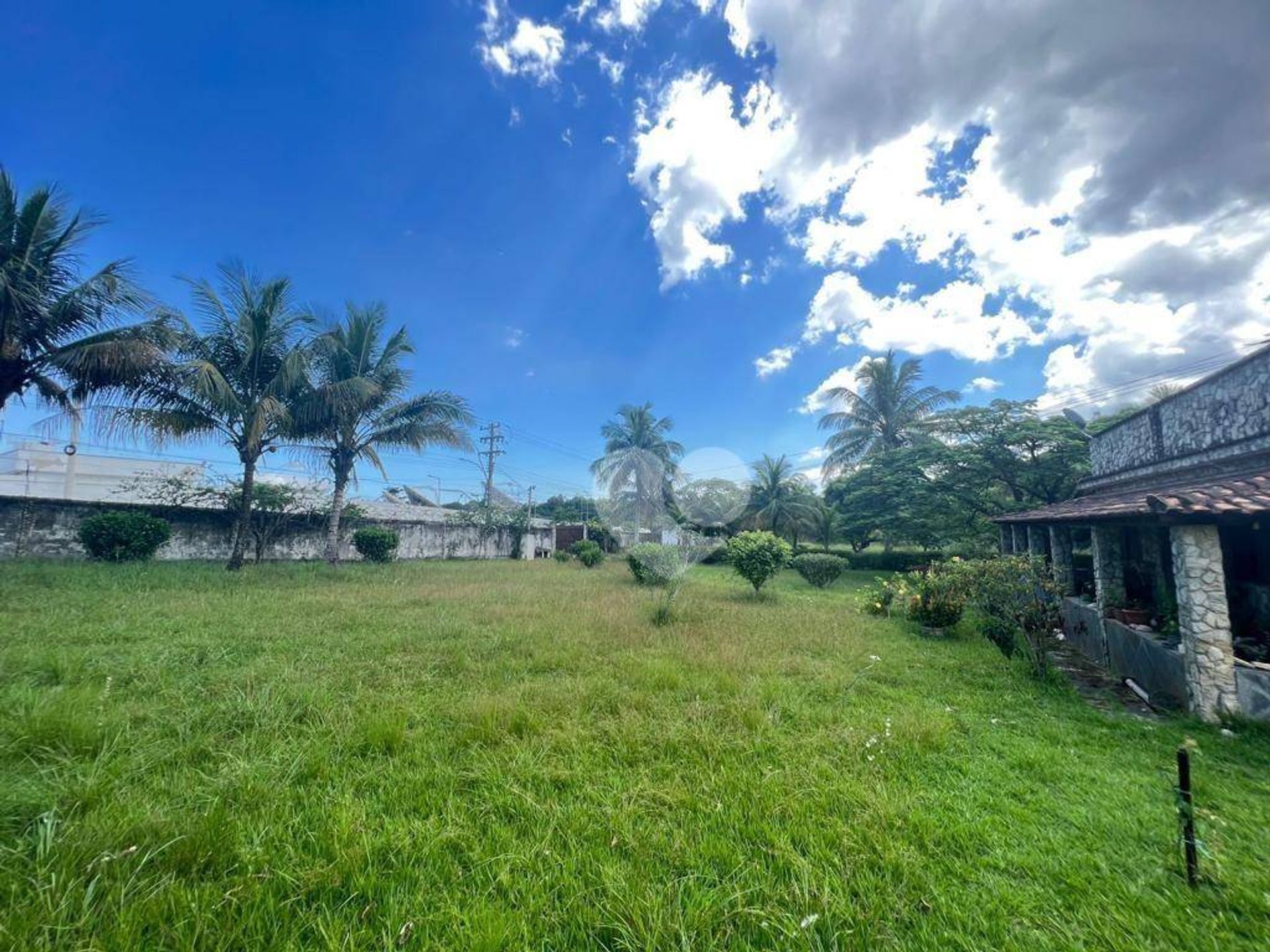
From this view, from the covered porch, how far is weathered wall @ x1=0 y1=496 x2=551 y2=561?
18652mm

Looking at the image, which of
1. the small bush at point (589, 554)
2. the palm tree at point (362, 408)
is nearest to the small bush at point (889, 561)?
the small bush at point (589, 554)

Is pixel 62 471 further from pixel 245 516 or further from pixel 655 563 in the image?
pixel 655 563

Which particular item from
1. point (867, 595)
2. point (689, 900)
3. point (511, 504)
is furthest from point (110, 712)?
point (511, 504)

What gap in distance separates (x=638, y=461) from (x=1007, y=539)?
624 inches

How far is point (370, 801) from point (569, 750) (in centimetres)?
120

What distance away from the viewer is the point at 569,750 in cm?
312

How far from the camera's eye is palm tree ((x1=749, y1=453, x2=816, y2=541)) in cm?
2203

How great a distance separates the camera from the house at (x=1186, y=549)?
3.93 m

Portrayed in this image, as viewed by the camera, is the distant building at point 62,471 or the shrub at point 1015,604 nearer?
the shrub at point 1015,604

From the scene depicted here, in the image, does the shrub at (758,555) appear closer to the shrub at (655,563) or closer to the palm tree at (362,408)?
the shrub at (655,563)

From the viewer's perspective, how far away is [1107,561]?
20.3ft

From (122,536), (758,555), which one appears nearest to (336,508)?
(122,536)

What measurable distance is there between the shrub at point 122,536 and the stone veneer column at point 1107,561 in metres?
17.9

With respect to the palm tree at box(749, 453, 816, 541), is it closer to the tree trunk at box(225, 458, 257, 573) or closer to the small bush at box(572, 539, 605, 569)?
the small bush at box(572, 539, 605, 569)
